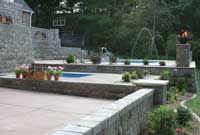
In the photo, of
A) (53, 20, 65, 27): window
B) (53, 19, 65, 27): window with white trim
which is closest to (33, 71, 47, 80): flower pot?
(53, 19, 65, 27): window with white trim

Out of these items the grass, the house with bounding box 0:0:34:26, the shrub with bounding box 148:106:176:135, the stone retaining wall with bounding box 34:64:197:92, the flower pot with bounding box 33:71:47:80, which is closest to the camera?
the shrub with bounding box 148:106:176:135

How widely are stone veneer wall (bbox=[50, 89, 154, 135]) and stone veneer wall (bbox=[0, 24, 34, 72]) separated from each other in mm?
6741

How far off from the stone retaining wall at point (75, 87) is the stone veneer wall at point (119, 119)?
1060mm

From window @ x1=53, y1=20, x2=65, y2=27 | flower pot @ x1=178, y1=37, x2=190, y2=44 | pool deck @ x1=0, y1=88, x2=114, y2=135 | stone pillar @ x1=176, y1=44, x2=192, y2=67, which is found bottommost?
pool deck @ x1=0, y1=88, x2=114, y2=135

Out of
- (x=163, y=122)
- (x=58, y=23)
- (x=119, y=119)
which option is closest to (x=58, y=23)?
(x=58, y=23)

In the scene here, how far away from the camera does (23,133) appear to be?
3.79 m

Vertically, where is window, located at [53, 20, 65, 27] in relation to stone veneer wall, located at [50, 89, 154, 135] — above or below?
above

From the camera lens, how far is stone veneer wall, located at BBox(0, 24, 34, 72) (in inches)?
437

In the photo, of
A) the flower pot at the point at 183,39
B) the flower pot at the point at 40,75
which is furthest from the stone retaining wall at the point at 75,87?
the flower pot at the point at 183,39

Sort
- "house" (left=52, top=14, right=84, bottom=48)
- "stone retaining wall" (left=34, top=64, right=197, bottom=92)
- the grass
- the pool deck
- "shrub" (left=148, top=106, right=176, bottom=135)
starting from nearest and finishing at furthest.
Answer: the pool deck → "shrub" (left=148, top=106, right=176, bottom=135) → the grass → "stone retaining wall" (left=34, top=64, right=197, bottom=92) → "house" (left=52, top=14, right=84, bottom=48)

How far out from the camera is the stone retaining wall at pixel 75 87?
7.18m

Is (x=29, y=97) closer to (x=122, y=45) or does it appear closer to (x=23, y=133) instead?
(x=23, y=133)

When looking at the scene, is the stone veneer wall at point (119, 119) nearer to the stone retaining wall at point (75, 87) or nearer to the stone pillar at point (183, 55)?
the stone retaining wall at point (75, 87)

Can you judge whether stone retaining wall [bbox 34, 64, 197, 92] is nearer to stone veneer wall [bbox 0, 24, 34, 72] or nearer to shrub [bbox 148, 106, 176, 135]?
stone veneer wall [bbox 0, 24, 34, 72]
